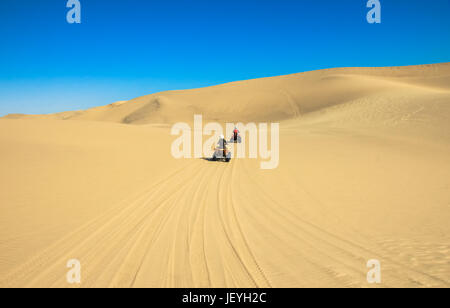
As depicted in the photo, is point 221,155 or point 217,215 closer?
point 217,215

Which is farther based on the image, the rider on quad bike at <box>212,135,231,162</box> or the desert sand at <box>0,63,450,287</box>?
the rider on quad bike at <box>212,135,231,162</box>

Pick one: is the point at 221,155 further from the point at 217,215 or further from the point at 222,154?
the point at 217,215

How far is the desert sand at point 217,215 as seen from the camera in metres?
4.41

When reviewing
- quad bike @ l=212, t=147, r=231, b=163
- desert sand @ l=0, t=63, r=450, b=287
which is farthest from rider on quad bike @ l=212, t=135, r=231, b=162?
desert sand @ l=0, t=63, r=450, b=287

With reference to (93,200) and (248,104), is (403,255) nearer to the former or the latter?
(93,200)

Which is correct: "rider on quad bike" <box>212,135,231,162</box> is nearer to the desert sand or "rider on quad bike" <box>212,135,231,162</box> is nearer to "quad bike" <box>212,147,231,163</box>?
"quad bike" <box>212,147,231,163</box>

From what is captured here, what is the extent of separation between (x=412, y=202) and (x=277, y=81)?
79877mm

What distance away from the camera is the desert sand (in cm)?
441

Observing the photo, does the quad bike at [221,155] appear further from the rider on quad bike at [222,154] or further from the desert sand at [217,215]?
the desert sand at [217,215]

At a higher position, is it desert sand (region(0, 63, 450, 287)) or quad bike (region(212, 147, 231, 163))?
quad bike (region(212, 147, 231, 163))

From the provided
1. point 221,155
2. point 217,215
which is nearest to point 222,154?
point 221,155

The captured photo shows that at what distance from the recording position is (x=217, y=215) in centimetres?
694

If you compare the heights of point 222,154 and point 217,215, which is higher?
point 222,154

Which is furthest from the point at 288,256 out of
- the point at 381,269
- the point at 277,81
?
the point at 277,81
